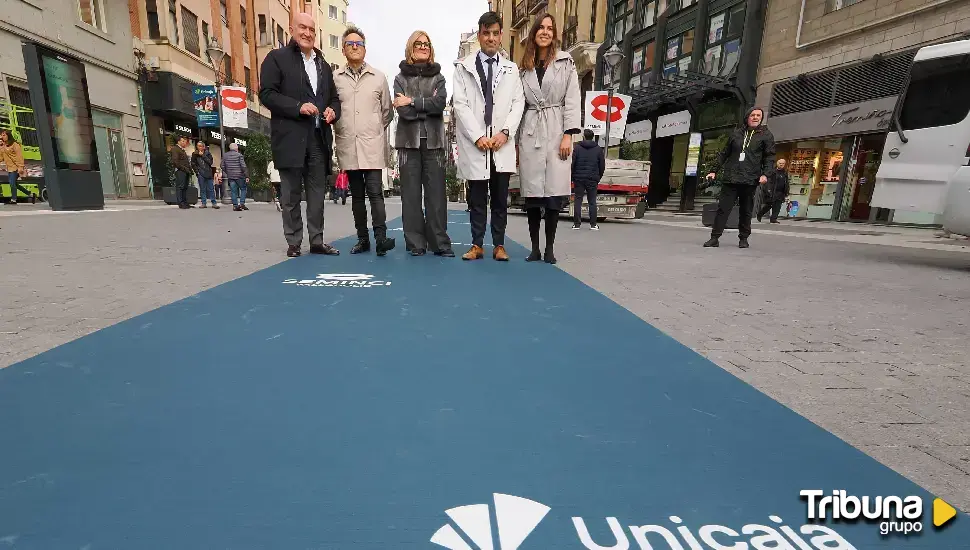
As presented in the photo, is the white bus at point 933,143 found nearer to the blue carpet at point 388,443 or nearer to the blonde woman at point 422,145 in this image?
the blue carpet at point 388,443

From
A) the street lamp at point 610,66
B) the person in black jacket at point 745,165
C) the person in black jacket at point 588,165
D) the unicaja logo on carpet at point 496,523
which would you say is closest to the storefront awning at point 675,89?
the street lamp at point 610,66

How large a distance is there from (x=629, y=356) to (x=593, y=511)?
118cm

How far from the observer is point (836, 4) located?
591 inches

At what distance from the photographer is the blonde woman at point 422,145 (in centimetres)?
485

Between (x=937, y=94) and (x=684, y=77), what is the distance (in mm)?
14741

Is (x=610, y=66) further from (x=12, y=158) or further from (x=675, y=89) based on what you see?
Answer: (x=12, y=158)

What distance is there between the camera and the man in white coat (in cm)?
466

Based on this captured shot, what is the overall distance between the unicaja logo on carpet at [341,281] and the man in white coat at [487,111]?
1560mm

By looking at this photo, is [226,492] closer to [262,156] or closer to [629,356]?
[629,356]

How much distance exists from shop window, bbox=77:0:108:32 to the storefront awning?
21.6 meters

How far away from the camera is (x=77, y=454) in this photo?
1317 mm

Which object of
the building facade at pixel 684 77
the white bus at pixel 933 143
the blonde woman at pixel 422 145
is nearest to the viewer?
the blonde woman at pixel 422 145

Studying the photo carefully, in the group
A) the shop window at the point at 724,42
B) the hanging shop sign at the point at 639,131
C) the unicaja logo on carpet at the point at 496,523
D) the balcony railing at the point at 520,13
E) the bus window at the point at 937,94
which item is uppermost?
the balcony railing at the point at 520,13

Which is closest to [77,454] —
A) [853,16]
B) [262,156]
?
[853,16]
